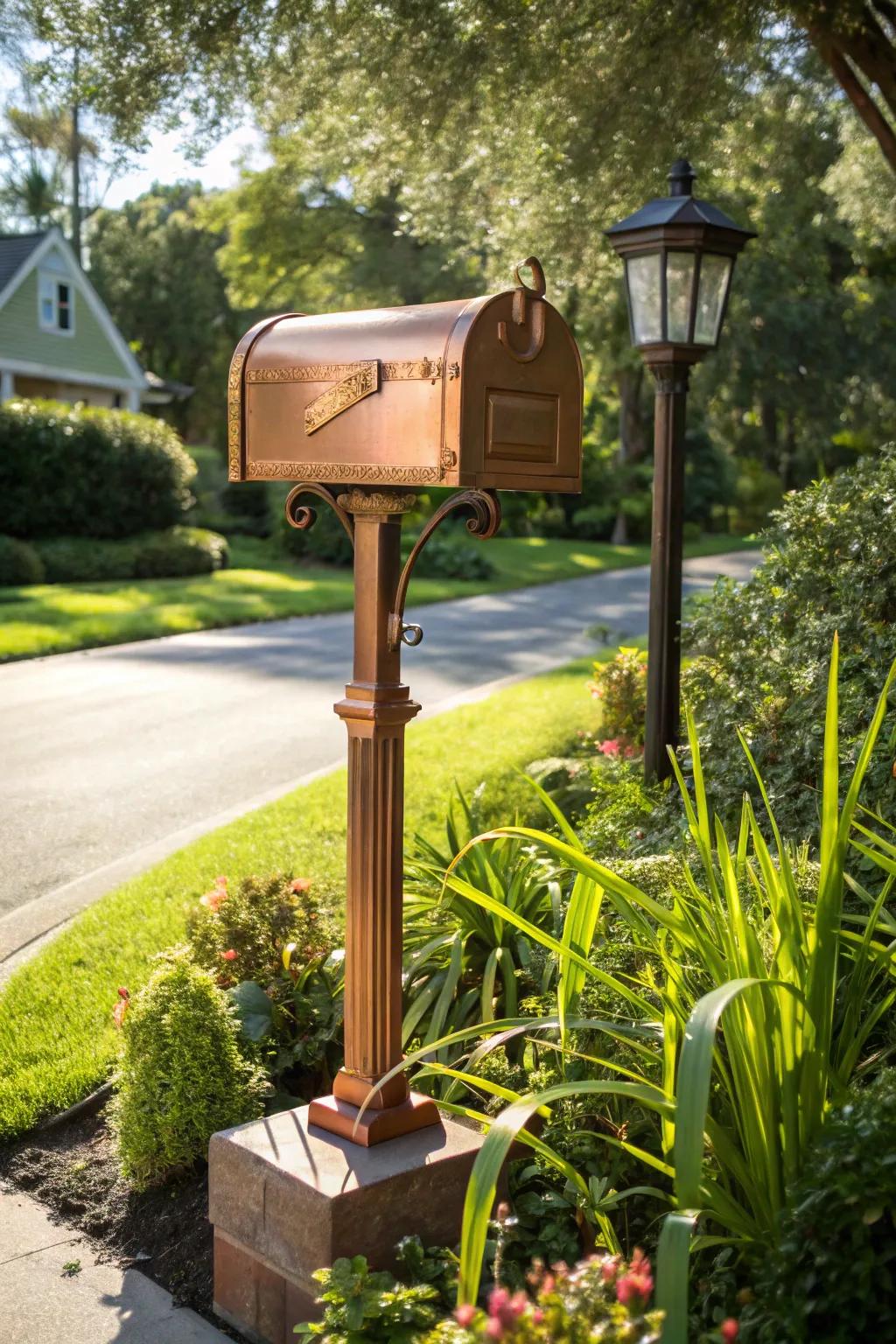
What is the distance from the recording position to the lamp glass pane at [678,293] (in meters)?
5.35

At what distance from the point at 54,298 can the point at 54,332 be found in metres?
0.82

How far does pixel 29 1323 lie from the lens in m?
2.94

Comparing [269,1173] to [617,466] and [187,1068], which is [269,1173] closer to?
[187,1068]

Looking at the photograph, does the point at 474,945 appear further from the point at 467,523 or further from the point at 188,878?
the point at 188,878

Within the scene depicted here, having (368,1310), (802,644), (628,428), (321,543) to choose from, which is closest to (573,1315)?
(368,1310)

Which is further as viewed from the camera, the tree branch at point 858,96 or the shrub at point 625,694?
the tree branch at point 858,96

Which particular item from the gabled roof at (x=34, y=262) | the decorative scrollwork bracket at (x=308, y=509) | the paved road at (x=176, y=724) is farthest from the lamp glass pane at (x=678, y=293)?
the gabled roof at (x=34, y=262)

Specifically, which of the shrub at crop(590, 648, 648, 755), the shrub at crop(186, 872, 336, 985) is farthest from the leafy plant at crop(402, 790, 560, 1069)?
the shrub at crop(590, 648, 648, 755)

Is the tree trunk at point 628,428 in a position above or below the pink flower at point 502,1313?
above

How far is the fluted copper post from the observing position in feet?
9.86

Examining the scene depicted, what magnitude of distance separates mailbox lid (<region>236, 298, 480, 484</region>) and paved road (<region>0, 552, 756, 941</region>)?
3.46 meters

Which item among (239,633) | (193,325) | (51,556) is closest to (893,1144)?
(239,633)

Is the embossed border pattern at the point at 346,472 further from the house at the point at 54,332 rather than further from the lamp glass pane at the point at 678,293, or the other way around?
the house at the point at 54,332

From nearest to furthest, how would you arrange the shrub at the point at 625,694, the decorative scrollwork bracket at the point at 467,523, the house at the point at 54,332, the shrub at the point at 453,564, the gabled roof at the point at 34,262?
the decorative scrollwork bracket at the point at 467,523
the shrub at the point at 625,694
the shrub at the point at 453,564
the gabled roof at the point at 34,262
the house at the point at 54,332
